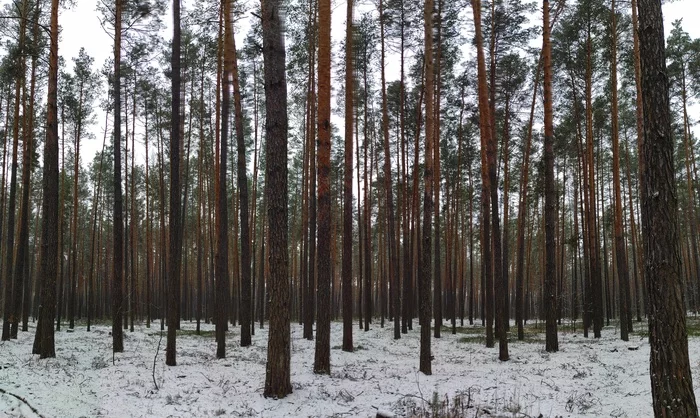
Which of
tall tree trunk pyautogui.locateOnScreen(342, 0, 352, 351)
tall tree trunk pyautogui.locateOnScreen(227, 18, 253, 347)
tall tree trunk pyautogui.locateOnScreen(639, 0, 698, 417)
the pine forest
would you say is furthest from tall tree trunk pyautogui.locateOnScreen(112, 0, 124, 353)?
tall tree trunk pyautogui.locateOnScreen(639, 0, 698, 417)

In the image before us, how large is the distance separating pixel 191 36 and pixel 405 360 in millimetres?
16819

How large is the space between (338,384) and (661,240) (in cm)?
607

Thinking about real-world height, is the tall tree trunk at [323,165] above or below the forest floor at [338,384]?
above

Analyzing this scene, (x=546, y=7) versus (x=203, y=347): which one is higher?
(x=546, y=7)

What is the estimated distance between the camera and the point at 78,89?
20547mm

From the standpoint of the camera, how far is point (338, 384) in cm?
837

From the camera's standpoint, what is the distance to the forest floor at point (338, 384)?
6.54m

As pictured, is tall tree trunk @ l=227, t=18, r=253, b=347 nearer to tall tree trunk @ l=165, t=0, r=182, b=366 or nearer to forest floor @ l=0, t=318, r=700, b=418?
forest floor @ l=0, t=318, r=700, b=418

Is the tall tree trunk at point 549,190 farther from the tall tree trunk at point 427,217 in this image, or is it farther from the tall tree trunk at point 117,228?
the tall tree trunk at point 117,228

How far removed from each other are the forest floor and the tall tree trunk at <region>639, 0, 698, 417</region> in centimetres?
254

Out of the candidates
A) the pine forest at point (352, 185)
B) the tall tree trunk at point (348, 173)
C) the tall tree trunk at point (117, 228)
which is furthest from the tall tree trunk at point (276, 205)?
the tall tree trunk at point (117, 228)

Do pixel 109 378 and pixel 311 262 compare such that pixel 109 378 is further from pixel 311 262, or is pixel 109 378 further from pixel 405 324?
pixel 405 324

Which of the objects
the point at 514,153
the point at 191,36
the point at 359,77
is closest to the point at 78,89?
the point at 191,36

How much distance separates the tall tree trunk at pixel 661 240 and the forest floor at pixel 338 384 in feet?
8.33
